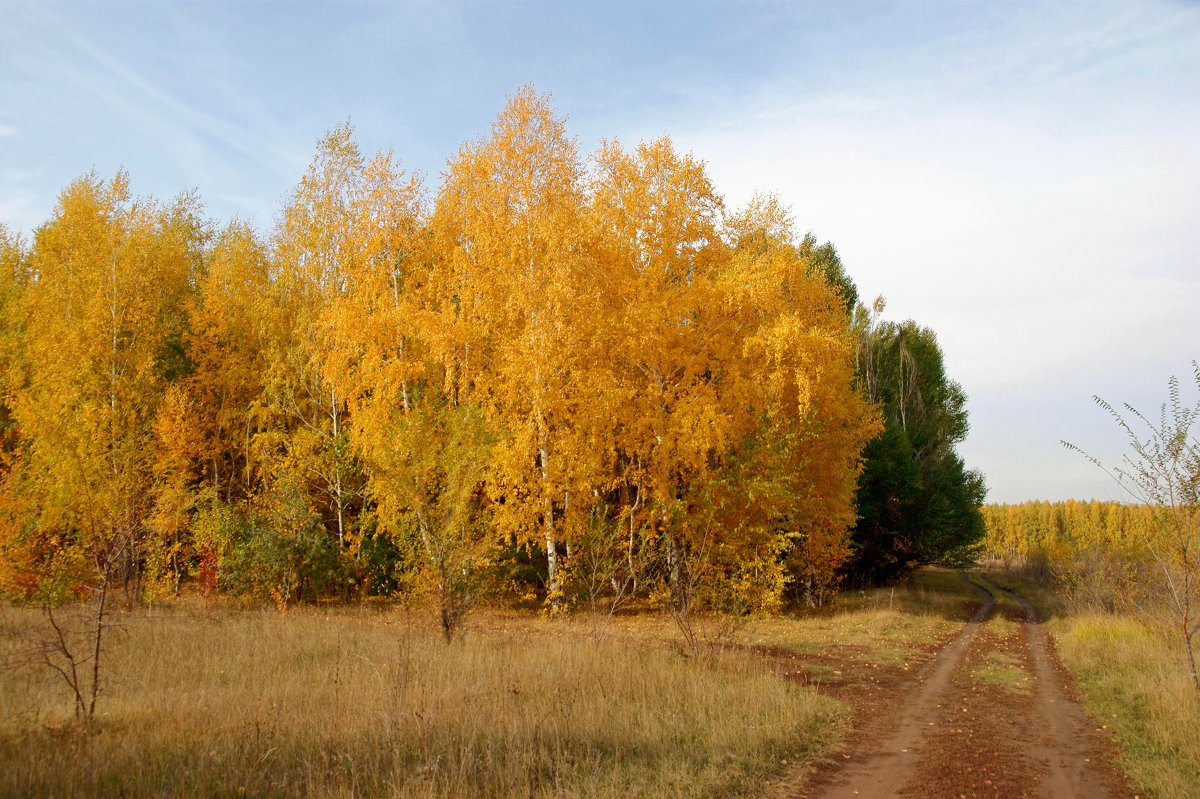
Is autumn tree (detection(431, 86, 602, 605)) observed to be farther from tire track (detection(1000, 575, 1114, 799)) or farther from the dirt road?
tire track (detection(1000, 575, 1114, 799))

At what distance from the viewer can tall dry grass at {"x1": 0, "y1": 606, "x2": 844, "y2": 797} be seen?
5.72 meters

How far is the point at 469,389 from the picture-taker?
20.9 meters

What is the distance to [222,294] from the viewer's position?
83.1 ft

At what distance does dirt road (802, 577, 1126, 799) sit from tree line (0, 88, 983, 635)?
3732mm

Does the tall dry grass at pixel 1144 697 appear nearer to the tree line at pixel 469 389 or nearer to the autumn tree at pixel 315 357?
the tree line at pixel 469 389

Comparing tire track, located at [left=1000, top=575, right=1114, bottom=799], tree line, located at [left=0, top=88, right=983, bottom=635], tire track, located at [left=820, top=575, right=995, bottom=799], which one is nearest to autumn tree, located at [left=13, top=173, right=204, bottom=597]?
tree line, located at [left=0, top=88, right=983, bottom=635]

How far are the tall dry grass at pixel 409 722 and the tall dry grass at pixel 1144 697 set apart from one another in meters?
3.23

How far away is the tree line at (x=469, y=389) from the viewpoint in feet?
54.2

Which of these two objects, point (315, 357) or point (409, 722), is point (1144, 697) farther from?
point (315, 357)

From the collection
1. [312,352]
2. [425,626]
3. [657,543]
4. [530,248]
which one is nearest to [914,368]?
[657,543]

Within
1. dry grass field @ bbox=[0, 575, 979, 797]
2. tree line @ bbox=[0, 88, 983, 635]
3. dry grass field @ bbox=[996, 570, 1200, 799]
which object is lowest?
dry grass field @ bbox=[996, 570, 1200, 799]

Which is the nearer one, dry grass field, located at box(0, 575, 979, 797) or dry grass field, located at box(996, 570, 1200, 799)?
dry grass field, located at box(0, 575, 979, 797)

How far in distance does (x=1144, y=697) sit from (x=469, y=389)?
1619 cm

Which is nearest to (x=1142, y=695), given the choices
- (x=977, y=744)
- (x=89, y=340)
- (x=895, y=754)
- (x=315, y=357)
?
(x=977, y=744)
